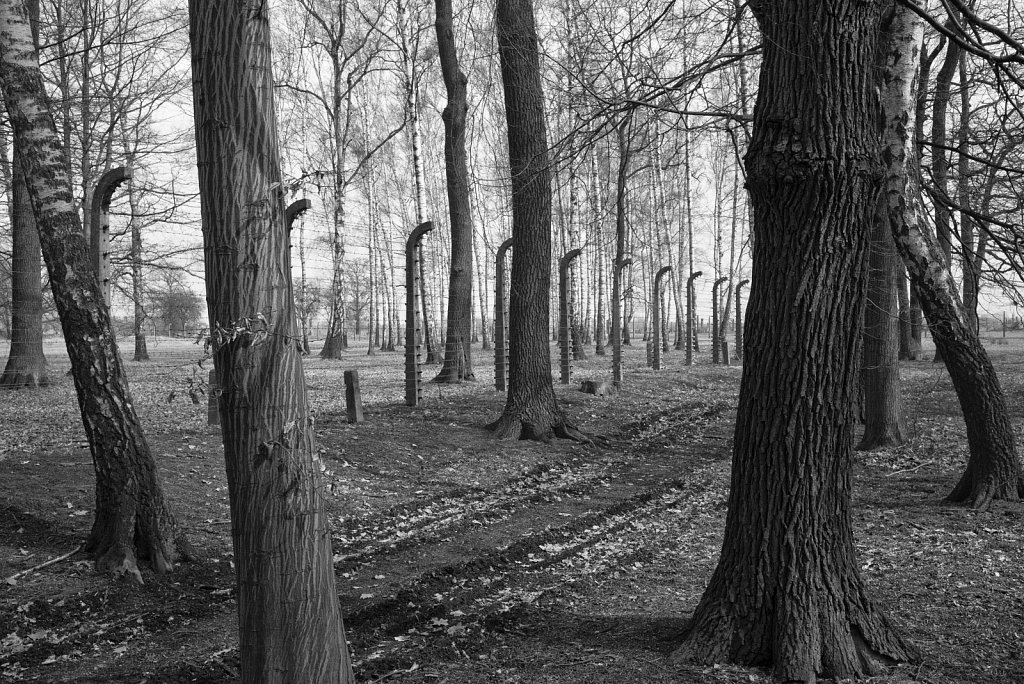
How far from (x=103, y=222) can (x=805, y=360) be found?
5.88 m

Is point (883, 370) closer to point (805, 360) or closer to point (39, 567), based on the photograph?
point (805, 360)

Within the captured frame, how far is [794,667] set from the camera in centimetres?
314

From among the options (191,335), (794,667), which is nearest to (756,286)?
(794,667)

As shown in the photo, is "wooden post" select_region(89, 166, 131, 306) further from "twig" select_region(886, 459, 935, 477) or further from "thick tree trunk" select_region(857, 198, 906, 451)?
"thick tree trunk" select_region(857, 198, 906, 451)

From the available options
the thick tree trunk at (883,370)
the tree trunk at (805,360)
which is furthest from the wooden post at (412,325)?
the tree trunk at (805,360)

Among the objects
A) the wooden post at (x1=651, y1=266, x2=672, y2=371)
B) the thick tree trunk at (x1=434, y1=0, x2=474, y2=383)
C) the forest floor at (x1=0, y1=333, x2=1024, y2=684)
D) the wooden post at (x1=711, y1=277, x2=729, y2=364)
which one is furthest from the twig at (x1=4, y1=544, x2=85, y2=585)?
the wooden post at (x1=711, y1=277, x2=729, y2=364)

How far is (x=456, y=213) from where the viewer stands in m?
13.6

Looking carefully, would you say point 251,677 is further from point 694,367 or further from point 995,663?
point 694,367

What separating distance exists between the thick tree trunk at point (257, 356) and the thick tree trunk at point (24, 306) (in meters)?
10.7

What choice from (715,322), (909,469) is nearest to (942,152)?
(909,469)

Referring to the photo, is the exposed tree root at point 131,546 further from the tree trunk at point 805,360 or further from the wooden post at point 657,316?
the wooden post at point 657,316

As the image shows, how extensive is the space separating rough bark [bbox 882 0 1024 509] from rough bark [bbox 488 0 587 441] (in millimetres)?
4077

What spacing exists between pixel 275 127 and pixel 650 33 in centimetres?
451

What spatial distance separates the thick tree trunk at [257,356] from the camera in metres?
2.56
